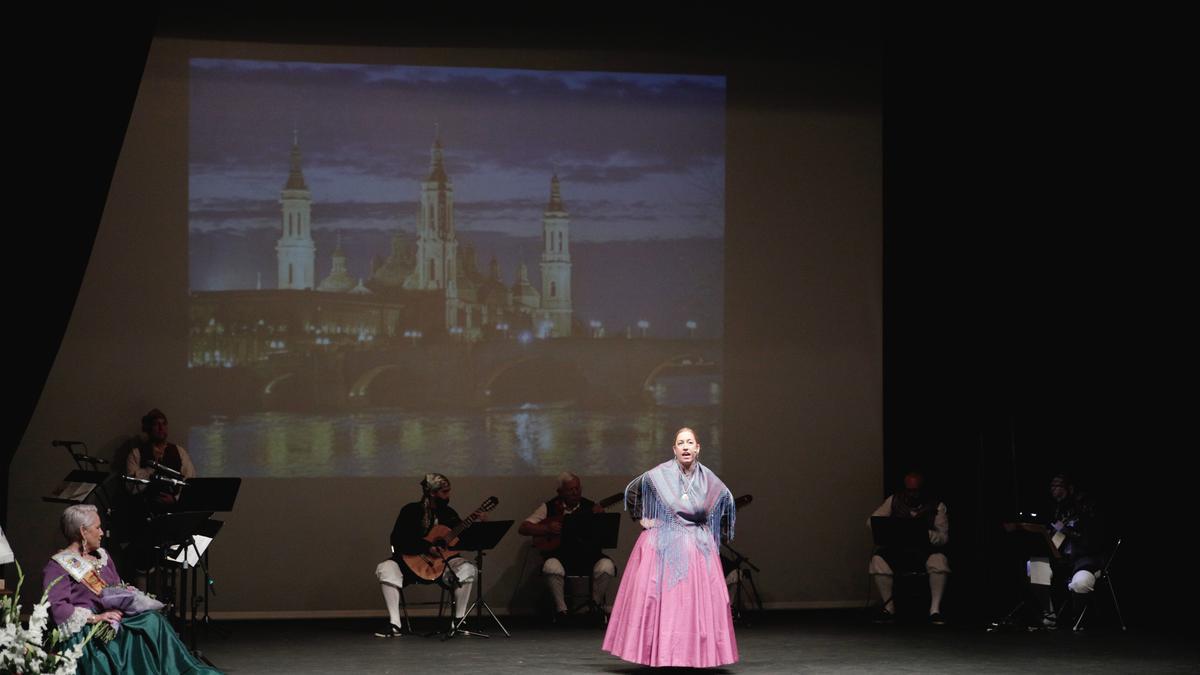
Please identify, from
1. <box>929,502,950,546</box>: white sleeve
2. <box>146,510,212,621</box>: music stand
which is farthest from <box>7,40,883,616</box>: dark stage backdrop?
<box>146,510,212,621</box>: music stand

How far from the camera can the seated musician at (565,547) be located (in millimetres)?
9500

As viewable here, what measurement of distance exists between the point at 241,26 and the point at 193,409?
267 centimetres

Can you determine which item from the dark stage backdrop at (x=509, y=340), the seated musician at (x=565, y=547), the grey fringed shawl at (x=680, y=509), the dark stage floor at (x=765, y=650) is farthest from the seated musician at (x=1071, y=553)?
the grey fringed shawl at (x=680, y=509)

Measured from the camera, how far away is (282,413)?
32.1 feet

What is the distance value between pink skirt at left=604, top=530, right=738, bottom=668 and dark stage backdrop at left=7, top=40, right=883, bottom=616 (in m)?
3.02

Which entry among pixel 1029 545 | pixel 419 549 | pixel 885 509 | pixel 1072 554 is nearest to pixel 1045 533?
pixel 1029 545

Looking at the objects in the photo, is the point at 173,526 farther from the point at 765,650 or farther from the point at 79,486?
the point at 765,650

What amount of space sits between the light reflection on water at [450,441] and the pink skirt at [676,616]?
9.81 feet

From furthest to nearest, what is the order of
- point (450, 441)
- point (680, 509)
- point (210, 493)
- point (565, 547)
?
point (450, 441)
point (565, 547)
point (210, 493)
point (680, 509)

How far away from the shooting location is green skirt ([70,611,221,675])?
570 cm

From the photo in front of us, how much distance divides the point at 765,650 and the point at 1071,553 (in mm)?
2408

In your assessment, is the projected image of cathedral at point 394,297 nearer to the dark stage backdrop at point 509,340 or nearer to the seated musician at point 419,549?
the dark stage backdrop at point 509,340

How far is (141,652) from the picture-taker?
5805mm

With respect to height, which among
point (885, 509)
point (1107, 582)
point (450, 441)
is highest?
point (450, 441)
